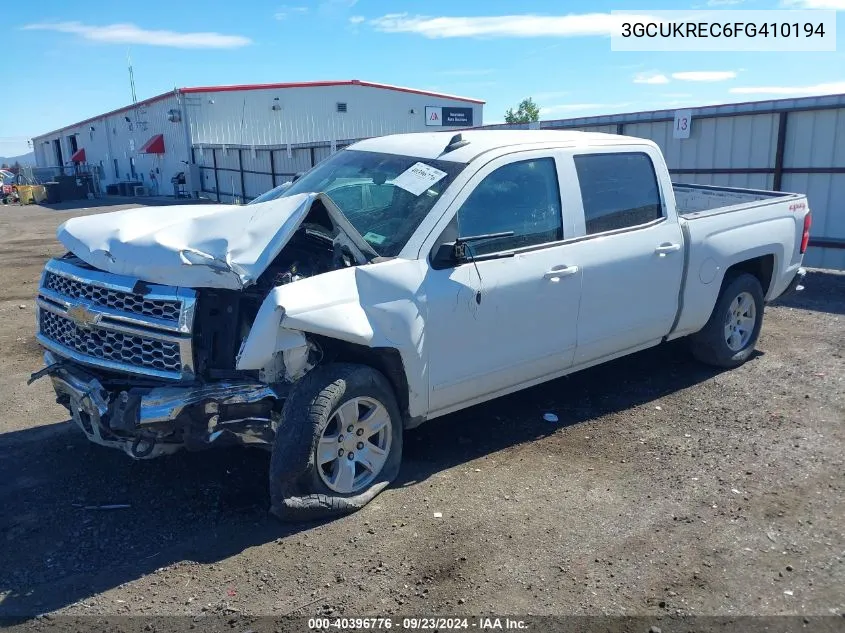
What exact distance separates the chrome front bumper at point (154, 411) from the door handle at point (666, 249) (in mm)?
3104

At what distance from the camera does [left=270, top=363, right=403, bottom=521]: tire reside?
3789 mm

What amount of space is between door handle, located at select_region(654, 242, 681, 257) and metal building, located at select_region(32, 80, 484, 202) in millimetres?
19957

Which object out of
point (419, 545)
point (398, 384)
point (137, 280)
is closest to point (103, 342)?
point (137, 280)

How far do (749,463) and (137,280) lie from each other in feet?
12.8

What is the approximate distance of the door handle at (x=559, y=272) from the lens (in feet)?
15.4

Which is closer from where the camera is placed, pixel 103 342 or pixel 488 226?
pixel 103 342

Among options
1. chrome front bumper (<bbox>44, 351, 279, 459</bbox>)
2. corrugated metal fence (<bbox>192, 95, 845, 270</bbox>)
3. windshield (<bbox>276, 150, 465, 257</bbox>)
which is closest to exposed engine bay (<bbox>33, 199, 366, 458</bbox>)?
chrome front bumper (<bbox>44, 351, 279, 459</bbox>)

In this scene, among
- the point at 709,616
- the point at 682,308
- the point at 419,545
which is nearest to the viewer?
the point at 709,616

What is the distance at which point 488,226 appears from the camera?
179 inches

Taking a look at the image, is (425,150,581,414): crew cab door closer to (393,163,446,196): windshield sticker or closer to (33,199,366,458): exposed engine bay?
(393,163,446,196): windshield sticker

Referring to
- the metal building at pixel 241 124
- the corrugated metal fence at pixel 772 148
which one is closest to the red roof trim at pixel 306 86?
the metal building at pixel 241 124

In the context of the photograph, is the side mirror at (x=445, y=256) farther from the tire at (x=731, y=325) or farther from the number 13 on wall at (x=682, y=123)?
the number 13 on wall at (x=682, y=123)

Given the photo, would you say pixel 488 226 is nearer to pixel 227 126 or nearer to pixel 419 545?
pixel 419 545

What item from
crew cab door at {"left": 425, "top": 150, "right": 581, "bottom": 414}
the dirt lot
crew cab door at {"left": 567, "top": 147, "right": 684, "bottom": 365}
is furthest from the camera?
crew cab door at {"left": 567, "top": 147, "right": 684, "bottom": 365}
